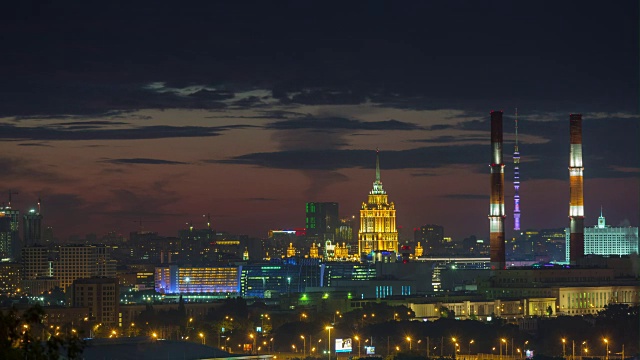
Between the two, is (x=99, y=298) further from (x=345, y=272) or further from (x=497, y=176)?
(x=345, y=272)

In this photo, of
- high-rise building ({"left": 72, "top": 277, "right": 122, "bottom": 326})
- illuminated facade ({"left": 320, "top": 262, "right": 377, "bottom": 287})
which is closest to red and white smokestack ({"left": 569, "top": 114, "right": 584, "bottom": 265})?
illuminated facade ({"left": 320, "top": 262, "right": 377, "bottom": 287})

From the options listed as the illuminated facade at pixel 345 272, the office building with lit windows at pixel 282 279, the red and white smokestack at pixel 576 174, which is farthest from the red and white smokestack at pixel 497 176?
the office building with lit windows at pixel 282 279

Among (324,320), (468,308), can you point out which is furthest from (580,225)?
(324,320)

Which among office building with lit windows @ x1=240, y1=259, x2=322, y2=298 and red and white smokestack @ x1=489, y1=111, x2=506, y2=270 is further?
office building with lit windows @ x1=240, y1=259, x2=322, y2=298

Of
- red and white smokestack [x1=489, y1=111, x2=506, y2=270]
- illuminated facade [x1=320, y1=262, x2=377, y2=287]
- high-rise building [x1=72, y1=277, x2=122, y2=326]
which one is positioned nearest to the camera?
high-rise building [x1=72, y1=277, x2=122, y2=326]

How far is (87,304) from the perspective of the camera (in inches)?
5610

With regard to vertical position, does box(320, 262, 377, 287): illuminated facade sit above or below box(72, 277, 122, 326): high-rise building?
above

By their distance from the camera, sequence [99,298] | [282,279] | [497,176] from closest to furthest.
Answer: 1. [99,298]
2. [497,176]
3. [282,279]

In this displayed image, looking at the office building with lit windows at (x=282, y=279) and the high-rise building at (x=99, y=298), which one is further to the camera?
the office building with lit windows at (x=282, y=279)

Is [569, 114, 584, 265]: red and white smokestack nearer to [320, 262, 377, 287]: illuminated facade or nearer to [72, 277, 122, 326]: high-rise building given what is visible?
[320, 262, 377, 287]: illuminated facade

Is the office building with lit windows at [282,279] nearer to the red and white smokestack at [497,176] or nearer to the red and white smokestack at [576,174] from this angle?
the red and white smokestack at [497,176]

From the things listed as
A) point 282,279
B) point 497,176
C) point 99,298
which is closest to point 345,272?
point 282,279

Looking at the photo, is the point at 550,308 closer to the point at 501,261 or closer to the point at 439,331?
the point at 501,261

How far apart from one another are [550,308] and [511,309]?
3338mm
